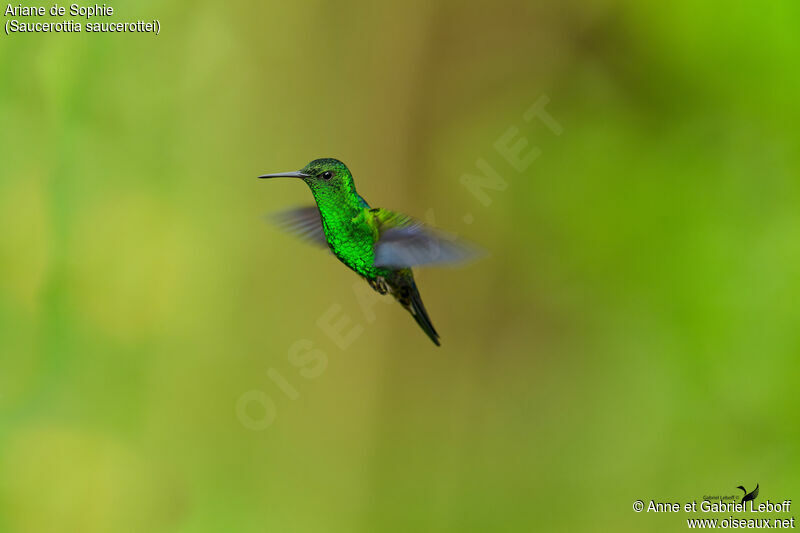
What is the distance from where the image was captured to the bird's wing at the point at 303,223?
63cm

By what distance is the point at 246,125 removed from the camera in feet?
3.25

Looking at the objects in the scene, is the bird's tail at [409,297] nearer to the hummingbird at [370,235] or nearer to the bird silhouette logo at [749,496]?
the hummingbird at [370,235]

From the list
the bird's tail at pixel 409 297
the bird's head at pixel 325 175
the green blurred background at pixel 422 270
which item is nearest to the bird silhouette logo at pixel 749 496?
the green blurred background at pixel 422 270

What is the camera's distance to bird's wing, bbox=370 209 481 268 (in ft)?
1.60

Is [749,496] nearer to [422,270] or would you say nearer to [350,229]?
[422,270]

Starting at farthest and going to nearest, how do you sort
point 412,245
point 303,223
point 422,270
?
point 422,270 → point 303,223 → point 412,245

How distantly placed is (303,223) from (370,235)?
4.0 inches

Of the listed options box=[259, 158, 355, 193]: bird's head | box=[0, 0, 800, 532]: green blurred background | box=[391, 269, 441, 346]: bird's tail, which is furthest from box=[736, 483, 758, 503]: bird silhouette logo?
box=[259, 158, 355, 193]: bird's head

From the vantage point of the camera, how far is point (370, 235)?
57 centimetres

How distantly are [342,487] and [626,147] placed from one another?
24.3 inches

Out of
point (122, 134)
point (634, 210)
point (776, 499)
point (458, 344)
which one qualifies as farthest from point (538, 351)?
point (122, 134)

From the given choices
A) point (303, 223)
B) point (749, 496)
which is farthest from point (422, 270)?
point (749, 496)

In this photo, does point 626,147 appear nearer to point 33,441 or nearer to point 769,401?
point 769,401

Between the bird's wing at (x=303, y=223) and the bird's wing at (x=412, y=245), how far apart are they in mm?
86
